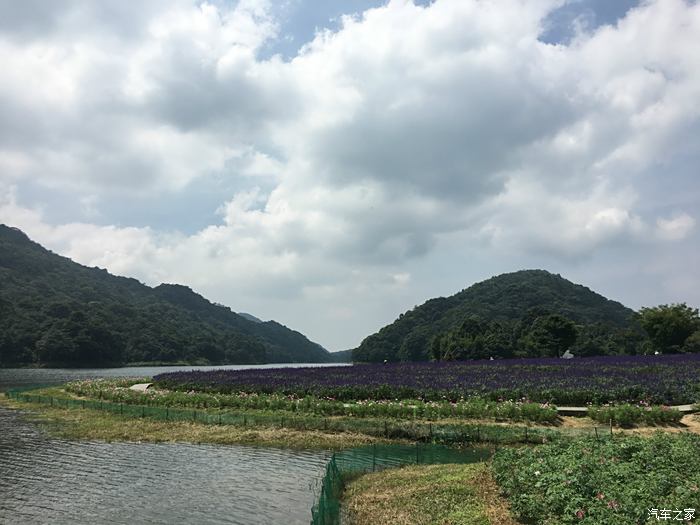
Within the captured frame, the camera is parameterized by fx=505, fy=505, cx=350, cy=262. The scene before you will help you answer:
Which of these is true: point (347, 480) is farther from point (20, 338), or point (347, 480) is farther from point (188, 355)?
point (188, 355)

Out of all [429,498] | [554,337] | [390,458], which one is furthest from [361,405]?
[554,337]

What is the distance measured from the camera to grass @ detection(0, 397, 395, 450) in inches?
1025

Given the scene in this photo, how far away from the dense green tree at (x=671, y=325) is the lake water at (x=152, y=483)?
68.5 m

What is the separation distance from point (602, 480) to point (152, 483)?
49.7 feet

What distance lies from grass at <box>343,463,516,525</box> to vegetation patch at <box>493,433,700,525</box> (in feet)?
2.07

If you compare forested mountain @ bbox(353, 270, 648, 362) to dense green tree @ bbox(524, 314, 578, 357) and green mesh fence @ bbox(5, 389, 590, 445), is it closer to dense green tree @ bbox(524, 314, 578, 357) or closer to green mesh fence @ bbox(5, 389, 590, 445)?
dense green tree @ bbox(524, 314, 578, 357)

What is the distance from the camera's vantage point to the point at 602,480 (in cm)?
1203

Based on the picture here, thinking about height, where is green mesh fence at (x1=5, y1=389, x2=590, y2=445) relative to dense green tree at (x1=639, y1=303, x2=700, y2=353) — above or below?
below

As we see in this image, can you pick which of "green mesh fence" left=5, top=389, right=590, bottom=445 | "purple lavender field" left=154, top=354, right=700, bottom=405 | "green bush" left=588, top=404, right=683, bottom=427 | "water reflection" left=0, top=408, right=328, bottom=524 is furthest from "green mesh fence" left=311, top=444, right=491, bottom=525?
"purple lavender field" left=154, top=354, right=700, bottom=405

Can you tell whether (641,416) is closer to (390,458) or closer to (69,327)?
(390,458)

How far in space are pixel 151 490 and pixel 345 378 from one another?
25754mm

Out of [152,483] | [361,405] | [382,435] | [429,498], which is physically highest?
[361,405]

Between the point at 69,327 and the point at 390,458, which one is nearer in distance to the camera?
the point at 390,458

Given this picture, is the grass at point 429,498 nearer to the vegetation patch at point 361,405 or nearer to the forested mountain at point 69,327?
the vegetation patch at point 361,405
